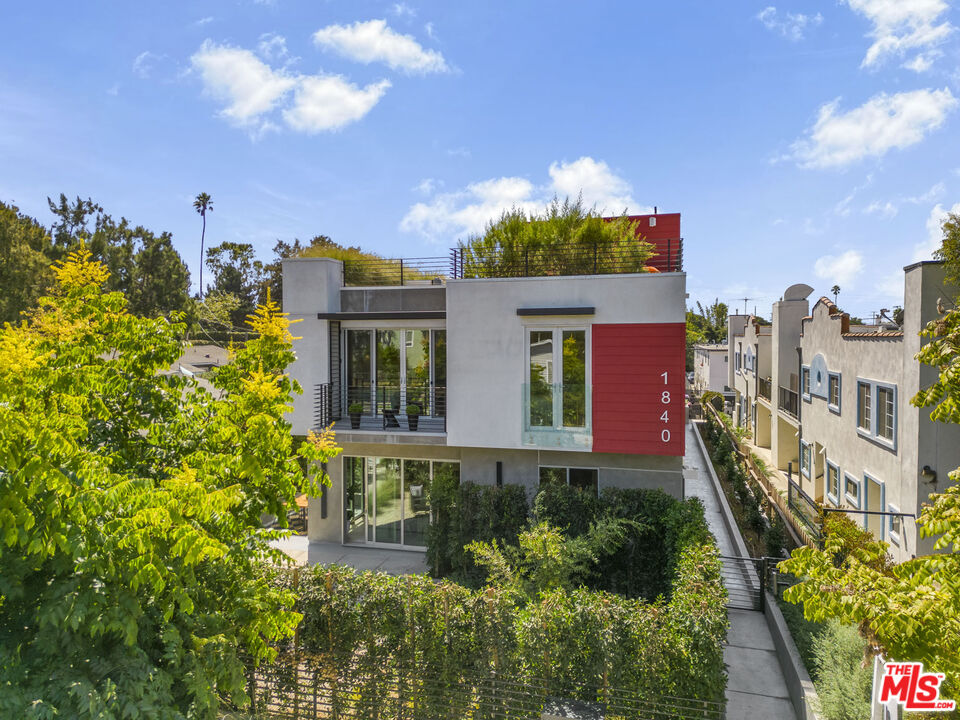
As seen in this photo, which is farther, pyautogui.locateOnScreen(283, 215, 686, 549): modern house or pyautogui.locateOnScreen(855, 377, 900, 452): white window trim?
pyautogui.locateOnScreen(855, 377, 900, 452): white window trim

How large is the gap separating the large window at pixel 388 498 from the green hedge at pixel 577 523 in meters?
1.34

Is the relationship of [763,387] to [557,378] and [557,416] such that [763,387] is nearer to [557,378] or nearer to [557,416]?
[557,378]

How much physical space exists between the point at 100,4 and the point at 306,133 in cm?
588

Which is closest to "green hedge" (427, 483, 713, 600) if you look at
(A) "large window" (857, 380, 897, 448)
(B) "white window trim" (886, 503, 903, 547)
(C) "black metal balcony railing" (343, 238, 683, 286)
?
(C) "black metal balcony railing" (343, 238, 683, 286)

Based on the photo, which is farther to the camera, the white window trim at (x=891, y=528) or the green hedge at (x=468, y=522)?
the white window trim at (x=891, y=528)

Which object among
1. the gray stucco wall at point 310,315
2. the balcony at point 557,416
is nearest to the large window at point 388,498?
the gray stucco wall at point 310,315

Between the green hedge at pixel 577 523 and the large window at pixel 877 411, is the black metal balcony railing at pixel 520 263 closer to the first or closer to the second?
the green hedge at pixel 577 523

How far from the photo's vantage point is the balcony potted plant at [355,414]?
43.6 feet

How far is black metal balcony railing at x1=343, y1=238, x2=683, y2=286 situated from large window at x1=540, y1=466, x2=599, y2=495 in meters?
4.65

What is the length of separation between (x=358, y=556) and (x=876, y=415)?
1408cm

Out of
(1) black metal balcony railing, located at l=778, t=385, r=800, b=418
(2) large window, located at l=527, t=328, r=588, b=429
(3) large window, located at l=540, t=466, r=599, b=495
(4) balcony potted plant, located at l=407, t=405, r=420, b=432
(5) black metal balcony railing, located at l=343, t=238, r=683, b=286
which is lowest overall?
(3) large window, located at l=540, t=466, r=599, b=495

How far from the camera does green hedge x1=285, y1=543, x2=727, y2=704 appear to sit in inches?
251

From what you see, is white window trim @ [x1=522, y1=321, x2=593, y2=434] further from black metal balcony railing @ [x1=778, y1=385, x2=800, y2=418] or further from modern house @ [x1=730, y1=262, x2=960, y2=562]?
black metal balcony railing @ [x1=778, y1=385, x2=800, y2=418]

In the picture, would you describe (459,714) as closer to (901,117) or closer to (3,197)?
(901,117)
